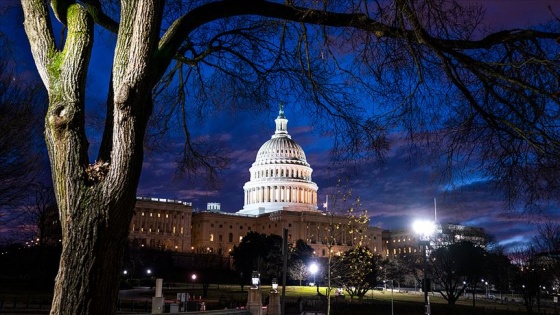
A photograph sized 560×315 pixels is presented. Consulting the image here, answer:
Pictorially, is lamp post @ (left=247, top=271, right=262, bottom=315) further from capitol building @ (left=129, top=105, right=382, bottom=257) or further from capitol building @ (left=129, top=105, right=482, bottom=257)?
capitol building @ (left=129, top=105, right=382, bottom=257)

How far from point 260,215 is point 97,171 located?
144809 mm

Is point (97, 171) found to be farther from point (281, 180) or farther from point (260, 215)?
point (281, 180)

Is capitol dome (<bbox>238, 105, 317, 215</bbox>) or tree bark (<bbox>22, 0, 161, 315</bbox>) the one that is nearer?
tree bark (<bbox>22, 0, 161, 315</bbox>)

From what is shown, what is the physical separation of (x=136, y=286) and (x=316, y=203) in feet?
319

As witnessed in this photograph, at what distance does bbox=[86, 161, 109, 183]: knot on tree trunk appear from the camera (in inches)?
195

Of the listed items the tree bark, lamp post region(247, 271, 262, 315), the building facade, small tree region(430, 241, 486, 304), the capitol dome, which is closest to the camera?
the tree bark

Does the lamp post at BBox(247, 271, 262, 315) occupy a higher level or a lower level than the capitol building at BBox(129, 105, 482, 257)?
lower

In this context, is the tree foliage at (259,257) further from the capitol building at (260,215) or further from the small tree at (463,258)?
the capitol building at (260,215)

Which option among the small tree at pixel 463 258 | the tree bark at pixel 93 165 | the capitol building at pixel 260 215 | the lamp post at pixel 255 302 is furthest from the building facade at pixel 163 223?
the tree bark at pixel 93 165

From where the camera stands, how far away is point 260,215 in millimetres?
148750

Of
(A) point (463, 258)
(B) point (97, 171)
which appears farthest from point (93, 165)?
(A) point (463, 258)

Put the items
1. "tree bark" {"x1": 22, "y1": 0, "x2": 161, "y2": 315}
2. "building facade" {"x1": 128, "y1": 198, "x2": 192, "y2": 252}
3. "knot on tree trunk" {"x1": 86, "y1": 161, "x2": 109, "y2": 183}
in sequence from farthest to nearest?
"building facade" {"x1": 128, "y1": 198, "x2": 192, "y2": 252} → "knot on tree trunk" {"x1": 86, "y1": 161, "x2": 109, "y2": 183} → "tree bark" {"x1": 22, "y1": 0, "x2": 161, "y2": 315}

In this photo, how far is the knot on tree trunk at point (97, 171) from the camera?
16.2 ft

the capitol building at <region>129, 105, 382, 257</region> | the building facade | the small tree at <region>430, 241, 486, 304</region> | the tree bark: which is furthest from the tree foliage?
the tree bark
